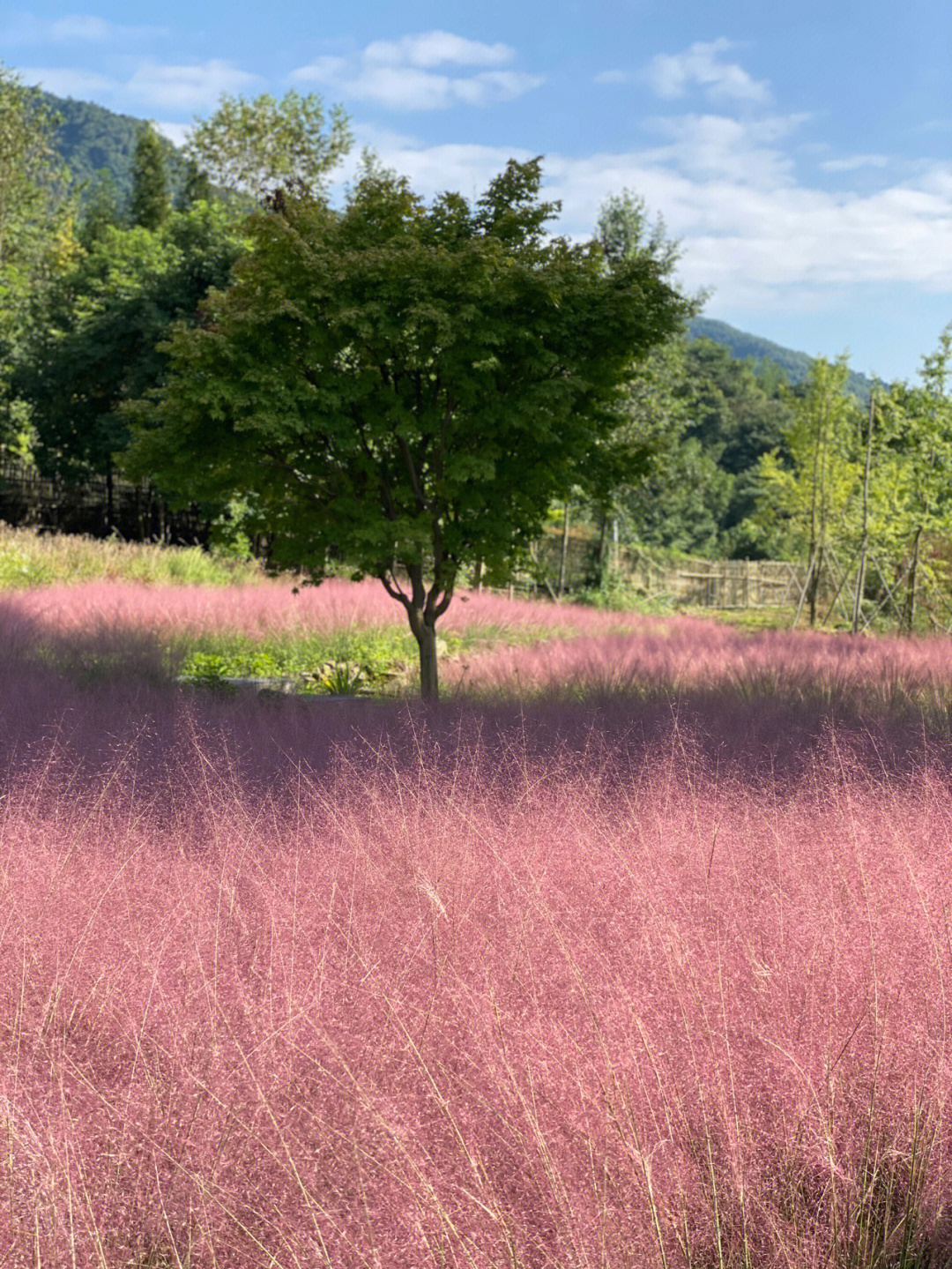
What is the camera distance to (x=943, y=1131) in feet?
6.86

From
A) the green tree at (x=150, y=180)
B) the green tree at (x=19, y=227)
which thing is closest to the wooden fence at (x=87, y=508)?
the green tree at (x=19, y=227)

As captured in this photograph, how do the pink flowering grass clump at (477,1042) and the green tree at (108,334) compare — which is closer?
the pink flowering grass clump at (477,1042)

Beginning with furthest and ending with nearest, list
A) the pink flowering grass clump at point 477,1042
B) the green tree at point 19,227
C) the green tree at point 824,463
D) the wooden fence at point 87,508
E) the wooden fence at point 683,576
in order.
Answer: the green tree at point 19,227
the wooden fence at point 87,508
the wooden fence at point 683,576
the green tree at point 824,463
the pink flowering grass clump at point 477,1042

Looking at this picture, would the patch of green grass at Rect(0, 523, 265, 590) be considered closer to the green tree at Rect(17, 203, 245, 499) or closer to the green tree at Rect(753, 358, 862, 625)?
the green tree at Rect(17, 203, 245, 499)

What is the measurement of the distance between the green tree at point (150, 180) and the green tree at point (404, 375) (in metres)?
44.5

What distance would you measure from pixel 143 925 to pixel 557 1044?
54.2 inches

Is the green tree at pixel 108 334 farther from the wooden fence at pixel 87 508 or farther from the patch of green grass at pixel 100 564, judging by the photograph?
the patch of green grass at pixel 100 564

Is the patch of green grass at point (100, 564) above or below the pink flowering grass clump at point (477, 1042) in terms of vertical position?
above

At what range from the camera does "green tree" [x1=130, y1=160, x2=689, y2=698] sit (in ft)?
22.1

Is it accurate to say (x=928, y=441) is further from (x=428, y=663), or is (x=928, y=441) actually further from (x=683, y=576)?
(x=683, y=576)

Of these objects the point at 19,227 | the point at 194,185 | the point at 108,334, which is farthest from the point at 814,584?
the point at 194,185

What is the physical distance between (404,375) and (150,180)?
47530 mm

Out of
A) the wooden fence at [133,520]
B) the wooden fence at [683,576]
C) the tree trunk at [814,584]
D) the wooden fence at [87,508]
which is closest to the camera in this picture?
the tree trunk at [814,584]

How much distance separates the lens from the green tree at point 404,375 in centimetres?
674
